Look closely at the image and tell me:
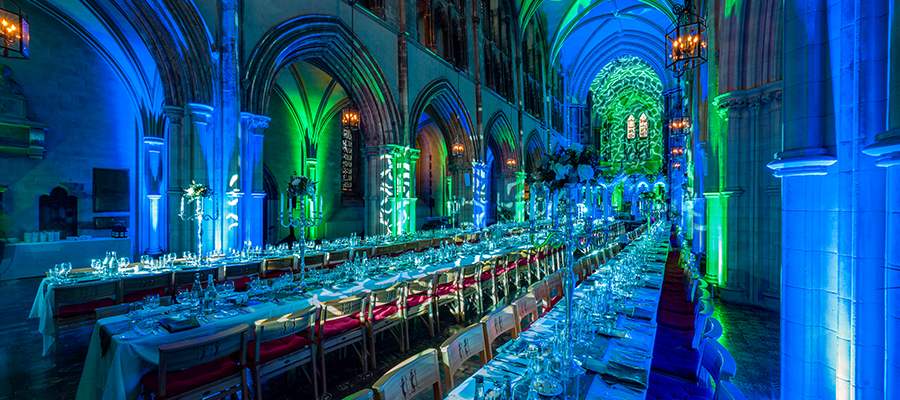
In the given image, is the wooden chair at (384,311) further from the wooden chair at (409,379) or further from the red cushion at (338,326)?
the wooden chair at (409,379)

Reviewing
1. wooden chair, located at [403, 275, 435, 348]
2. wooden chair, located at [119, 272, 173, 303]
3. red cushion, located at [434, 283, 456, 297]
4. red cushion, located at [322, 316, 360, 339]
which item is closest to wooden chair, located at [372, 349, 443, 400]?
red cushion, located at [322, 316, 360, 339]

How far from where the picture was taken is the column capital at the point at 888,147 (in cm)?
164

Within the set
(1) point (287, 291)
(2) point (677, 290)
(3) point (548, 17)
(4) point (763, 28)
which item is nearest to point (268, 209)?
(1) point (287, 291)

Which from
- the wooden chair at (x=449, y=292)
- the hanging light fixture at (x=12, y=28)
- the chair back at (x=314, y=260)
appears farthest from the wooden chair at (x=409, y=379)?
the hanging light fixture at (x=12, y=28)

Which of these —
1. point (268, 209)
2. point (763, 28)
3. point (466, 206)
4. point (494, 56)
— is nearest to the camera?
point (763, 28)

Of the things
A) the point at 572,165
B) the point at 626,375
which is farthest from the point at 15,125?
the point at 626,375

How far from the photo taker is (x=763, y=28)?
6.51 meters

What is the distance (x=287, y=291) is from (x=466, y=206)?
13654 mm

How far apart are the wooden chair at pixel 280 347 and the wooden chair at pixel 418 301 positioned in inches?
55.3

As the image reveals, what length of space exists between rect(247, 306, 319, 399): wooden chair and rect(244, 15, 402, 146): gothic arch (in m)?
6.63

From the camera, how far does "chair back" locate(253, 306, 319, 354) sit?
310cm

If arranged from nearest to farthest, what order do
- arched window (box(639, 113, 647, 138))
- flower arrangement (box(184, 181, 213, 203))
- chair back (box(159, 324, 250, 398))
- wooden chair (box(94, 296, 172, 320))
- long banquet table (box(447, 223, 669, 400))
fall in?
long banquet table (box(447, 223, 669, 400))
chair back (box(159, 324, 250, 398))
wooden chair (box(94, 296, 172, 320))
flower arrangement (box(184, 181, 213, 203))
arched window (box(639, 113, 647, 138))

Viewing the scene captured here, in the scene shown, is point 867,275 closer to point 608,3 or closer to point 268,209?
point 268,209

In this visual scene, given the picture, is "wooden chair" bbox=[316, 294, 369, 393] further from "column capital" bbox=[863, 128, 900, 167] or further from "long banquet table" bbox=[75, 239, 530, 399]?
"column capital" bbox=[863, 128, 900, 167]
